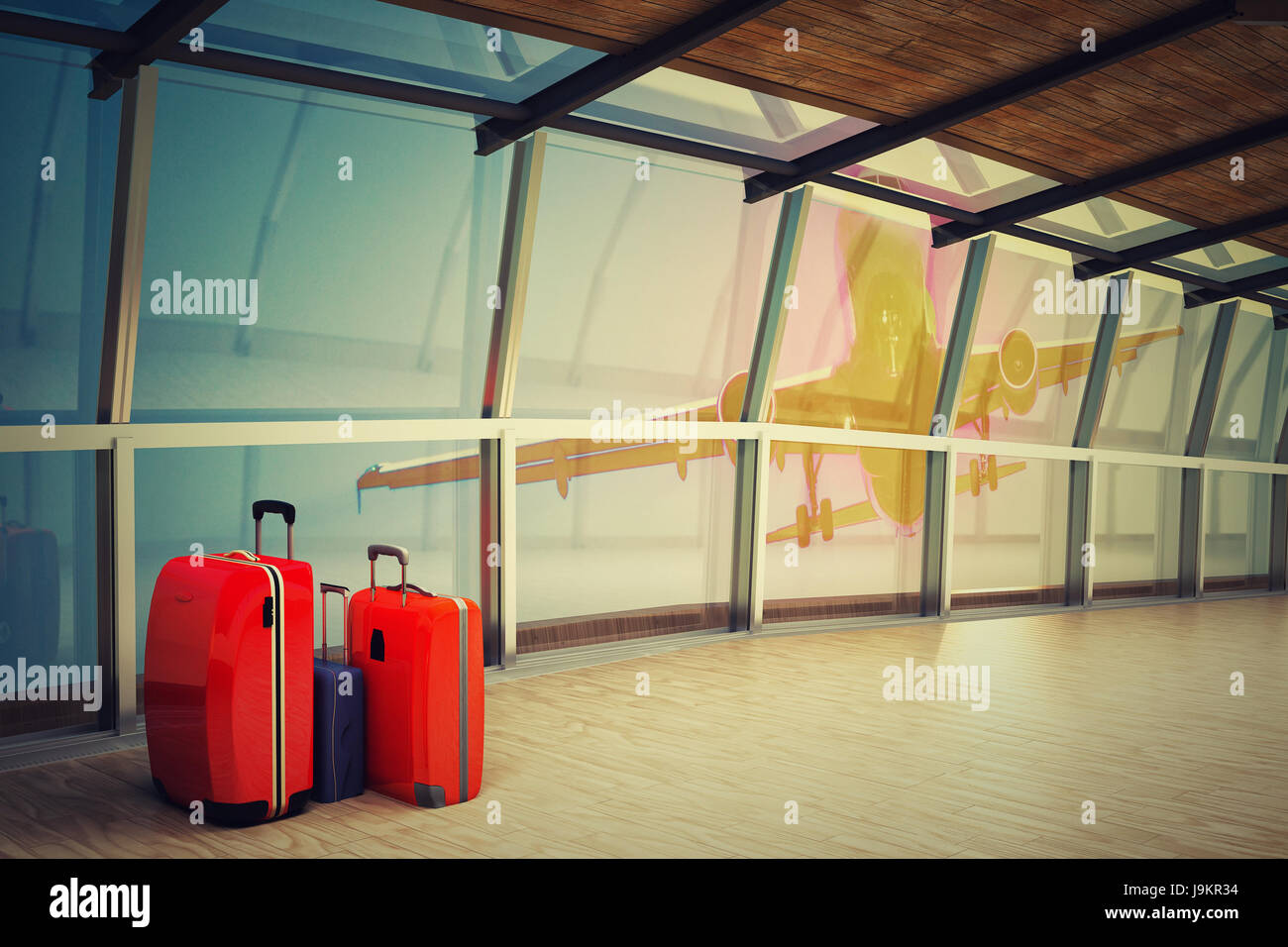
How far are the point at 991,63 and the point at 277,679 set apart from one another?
4.80 m

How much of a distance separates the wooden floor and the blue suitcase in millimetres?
88

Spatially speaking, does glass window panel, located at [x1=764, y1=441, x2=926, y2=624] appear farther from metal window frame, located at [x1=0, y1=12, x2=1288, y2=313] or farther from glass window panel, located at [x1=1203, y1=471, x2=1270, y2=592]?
glass window panel, located at [x1=1203, y1=471, x2=1270, y2=592]

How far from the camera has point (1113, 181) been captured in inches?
284

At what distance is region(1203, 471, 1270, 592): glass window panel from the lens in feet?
40.5

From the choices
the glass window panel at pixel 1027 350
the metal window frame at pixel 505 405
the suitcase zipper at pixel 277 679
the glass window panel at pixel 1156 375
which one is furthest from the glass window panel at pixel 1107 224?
the suitcase zipper at pixel 277 679

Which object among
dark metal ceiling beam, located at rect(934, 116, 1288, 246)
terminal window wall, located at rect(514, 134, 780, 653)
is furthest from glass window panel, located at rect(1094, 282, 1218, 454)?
terminal window wall, located at rect(514, 134, 780, 653)

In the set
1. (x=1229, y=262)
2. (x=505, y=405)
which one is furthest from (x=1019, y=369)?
(x=505, y=405)

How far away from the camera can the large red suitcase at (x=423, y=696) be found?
12.5ft

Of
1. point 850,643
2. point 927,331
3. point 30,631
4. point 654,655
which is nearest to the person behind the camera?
point 30,631

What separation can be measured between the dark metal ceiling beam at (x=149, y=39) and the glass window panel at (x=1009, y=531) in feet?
24.5

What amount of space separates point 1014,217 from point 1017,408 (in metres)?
2.71

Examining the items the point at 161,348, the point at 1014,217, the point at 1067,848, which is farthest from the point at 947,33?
the point at 161,348

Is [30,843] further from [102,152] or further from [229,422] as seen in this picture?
[102,152]

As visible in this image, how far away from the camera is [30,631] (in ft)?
15.4
